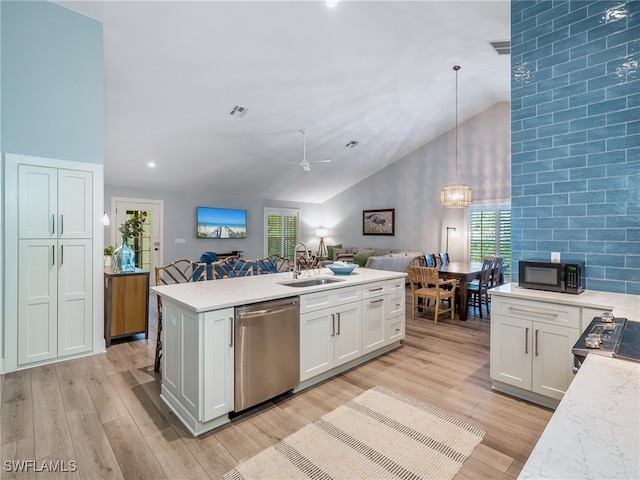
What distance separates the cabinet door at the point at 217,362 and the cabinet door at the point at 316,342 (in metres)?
0.65

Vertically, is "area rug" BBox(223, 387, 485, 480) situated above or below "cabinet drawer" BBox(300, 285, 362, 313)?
below

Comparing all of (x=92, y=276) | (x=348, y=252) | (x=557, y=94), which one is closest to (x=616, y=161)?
(x=557, y=94)

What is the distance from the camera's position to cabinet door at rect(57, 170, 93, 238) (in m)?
3.38

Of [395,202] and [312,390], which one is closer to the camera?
[312,390]

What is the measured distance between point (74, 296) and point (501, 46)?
617 centimetres

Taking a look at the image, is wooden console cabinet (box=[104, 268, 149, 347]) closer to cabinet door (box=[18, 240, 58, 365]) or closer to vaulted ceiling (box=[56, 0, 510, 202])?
cabinet door (box=[18, 240, 58, 365])

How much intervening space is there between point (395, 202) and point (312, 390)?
6881mm

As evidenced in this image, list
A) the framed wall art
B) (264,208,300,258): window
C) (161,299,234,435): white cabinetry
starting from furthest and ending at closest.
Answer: (264,208,300,258): window < the framed wall art < (161,299,234,435): white cabinetry

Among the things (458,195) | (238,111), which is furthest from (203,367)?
(458,195)

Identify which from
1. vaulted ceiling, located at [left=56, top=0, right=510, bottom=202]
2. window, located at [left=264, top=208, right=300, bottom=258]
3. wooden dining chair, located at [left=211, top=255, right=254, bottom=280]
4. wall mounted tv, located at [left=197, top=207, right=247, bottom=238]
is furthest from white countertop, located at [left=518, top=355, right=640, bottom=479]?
window, located at [left=264, top=208, right=300, bottom=258]

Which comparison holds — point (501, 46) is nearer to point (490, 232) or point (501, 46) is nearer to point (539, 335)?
point (490, 232)

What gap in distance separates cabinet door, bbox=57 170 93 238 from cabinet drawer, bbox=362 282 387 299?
3.01 m

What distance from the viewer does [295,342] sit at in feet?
8.66

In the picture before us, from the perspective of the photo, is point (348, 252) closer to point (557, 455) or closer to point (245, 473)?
point (245, 473)
